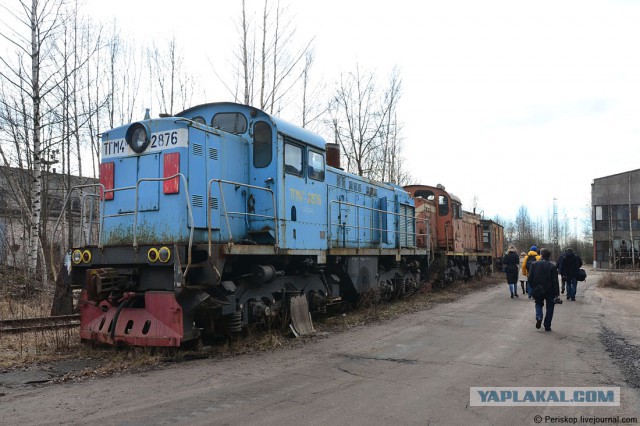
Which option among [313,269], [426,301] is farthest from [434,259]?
[313,269]

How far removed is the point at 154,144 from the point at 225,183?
1.23 metres

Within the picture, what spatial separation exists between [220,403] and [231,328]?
289 centimetres

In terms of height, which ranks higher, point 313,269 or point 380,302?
point 313,269

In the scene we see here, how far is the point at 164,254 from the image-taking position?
6781 millimetres

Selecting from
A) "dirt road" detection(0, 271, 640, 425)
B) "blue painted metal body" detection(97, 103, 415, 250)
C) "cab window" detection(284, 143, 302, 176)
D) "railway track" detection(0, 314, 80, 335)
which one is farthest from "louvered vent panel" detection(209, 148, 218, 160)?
"railway track" detection(0, 314, 80, 335)

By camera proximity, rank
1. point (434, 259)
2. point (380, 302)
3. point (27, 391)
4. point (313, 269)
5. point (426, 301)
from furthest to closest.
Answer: point (434, 259) < point (426, 301) < point (380, 302) < point (313, 269) < point (27, 391)

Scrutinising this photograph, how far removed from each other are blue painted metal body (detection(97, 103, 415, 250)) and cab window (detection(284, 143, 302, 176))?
0.02 m

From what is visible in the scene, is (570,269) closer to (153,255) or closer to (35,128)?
(153,255)

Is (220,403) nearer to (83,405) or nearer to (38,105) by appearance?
(83,405)

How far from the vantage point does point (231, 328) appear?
7762 millimetres

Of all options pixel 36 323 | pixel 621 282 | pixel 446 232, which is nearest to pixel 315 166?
pixel 36 323

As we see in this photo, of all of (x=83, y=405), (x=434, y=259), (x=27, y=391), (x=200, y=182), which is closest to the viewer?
(x=83, y=405)

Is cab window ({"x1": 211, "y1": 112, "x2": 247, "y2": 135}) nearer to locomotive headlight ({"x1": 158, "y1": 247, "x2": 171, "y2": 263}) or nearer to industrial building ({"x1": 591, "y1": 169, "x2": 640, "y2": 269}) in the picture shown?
locomotive headlight ({"x1": 158, "y1": 247, "x2": 171, "y2": 263})

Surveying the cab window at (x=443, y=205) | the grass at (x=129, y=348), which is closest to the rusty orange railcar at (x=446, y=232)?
the cab window at (x=443, y=205)
